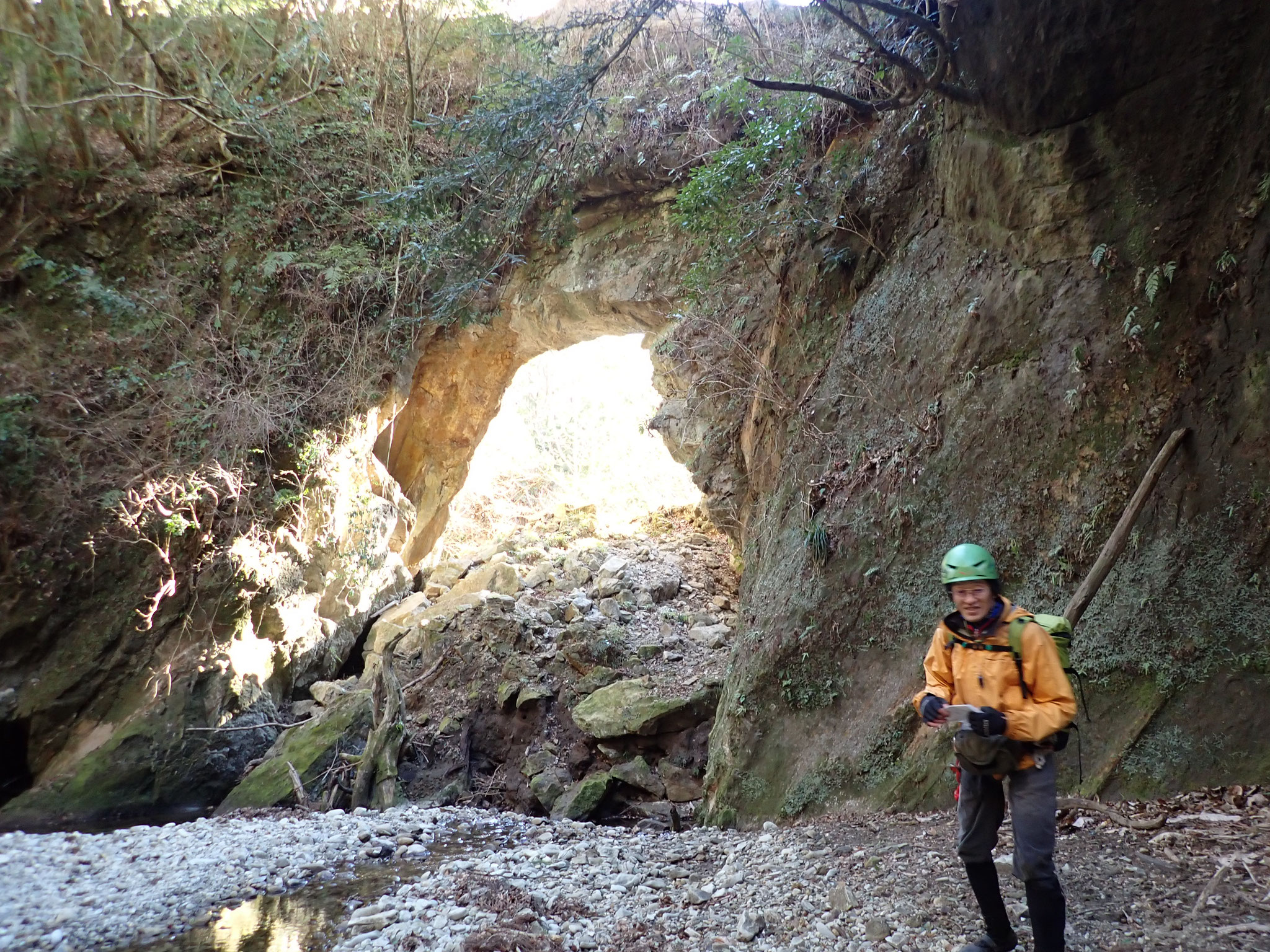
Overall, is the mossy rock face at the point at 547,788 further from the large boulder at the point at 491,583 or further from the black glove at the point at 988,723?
the black glove at the point at 988,723

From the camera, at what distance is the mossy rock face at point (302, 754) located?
7930 mm

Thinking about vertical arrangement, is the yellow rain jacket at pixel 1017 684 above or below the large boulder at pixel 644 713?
above

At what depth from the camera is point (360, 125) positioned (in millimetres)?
10781

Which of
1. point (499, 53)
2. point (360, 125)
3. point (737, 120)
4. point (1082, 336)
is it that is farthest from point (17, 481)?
point (1082, 336)

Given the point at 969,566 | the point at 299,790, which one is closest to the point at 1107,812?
the point at 969,566

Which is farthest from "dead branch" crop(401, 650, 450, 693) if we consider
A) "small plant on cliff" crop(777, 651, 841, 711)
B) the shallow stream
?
"small plant on cliff" crop(777, 651, 841, 711)

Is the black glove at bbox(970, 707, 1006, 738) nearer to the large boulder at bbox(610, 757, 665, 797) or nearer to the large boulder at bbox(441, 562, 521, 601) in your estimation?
the large boulder at bbox(610, 757, 665, 797)

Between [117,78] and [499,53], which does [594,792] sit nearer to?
[499,53]

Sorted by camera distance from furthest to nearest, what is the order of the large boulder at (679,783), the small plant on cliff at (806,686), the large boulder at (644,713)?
the large boulder at (644,713), the large boulder at (679,783), the small plant on cliff at (806,686)

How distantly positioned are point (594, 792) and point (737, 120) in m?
7.74

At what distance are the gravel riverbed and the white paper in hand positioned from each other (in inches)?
42.0

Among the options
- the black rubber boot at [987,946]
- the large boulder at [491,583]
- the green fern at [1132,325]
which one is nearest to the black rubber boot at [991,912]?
the black rubber boot at [987,946]

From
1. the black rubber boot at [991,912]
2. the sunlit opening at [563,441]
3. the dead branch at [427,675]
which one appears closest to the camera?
the black rubber boot at [991,912]

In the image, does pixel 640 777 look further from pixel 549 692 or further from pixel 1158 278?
pixel 1158 278
